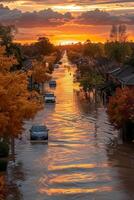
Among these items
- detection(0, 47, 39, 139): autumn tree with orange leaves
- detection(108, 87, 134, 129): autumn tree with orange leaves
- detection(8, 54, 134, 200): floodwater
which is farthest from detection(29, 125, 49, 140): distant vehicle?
detection(0, 47, 39, 139): autumn tree with orange leaves

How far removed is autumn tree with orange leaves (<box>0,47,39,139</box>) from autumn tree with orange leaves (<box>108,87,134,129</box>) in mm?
20008

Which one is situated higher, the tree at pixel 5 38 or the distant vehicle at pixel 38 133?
the tree at pixel 5 38

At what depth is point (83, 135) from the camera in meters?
55.0

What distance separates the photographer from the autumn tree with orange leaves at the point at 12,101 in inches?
973

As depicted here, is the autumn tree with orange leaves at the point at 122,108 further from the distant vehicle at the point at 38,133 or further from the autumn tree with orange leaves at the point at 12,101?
the autumn tree with orange leaves at the point at 12,101

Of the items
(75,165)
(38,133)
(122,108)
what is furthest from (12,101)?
(38,133)

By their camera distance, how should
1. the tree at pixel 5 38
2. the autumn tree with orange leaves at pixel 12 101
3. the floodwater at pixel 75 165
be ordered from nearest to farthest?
the autumn tree with orange leaves at pixel 12 101, the floodwater at pixel 75 165, the tree at pixel 5 38

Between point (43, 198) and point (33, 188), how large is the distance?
8.12 feet

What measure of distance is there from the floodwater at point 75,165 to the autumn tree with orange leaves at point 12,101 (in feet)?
17.1

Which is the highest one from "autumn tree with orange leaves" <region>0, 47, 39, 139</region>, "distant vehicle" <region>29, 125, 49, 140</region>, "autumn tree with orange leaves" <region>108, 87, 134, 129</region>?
"autumn tree with orange leaves" <region>0, 47, 39, 139</region>

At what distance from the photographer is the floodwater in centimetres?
3169

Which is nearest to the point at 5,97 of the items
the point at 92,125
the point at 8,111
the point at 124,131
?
the point at 8,111

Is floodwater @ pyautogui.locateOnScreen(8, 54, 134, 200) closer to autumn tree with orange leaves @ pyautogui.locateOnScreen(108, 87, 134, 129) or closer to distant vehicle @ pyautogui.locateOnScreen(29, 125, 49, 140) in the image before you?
distant vehicle @ pyautogui.locateOnScreen(29, 125, 49, 140)

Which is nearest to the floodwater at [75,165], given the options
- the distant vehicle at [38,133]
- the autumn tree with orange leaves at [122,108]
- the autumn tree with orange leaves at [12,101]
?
the distant vehicle at [38,133]
